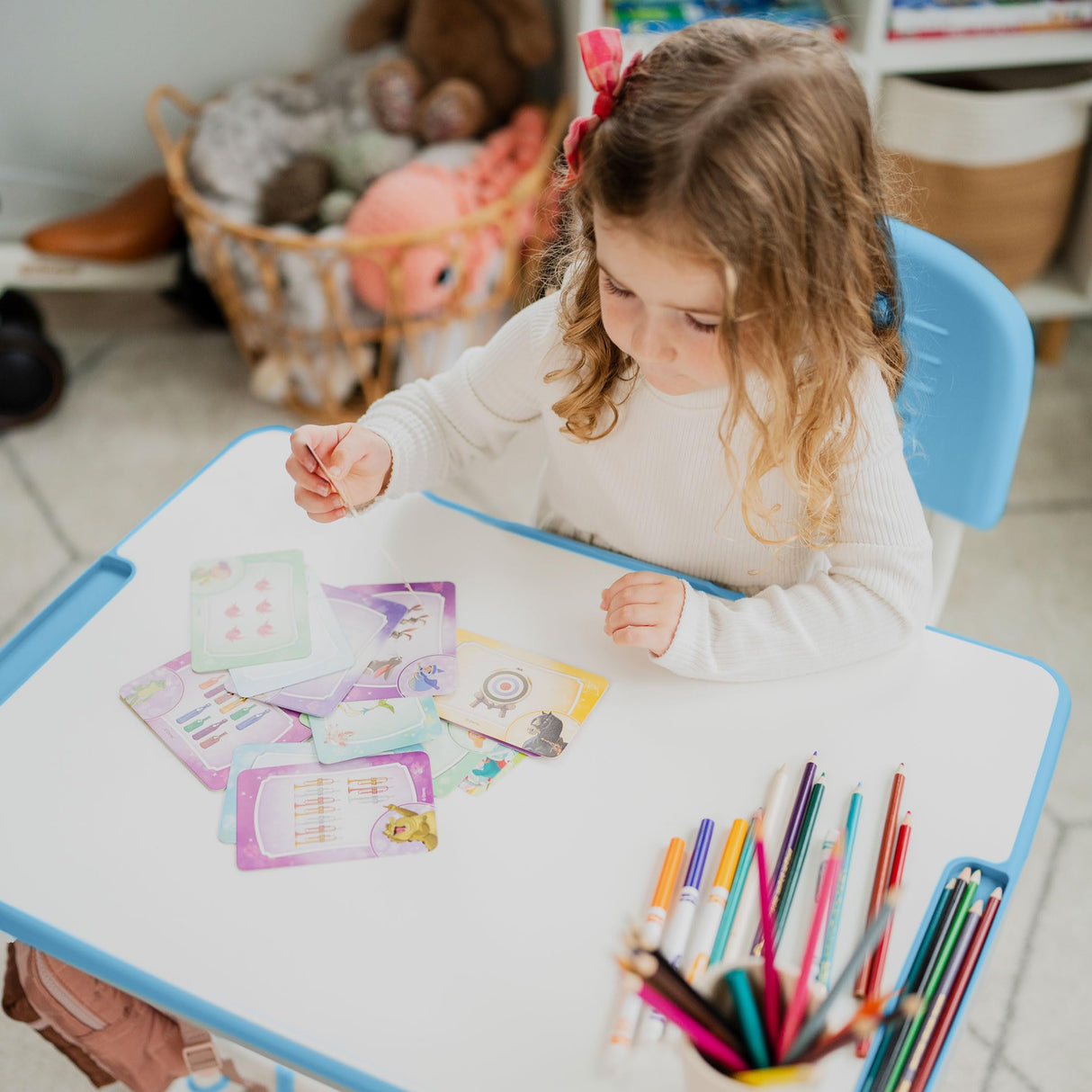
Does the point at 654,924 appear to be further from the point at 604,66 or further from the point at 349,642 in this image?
the point at 604,66

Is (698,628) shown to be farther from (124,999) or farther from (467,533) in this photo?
(124,999)

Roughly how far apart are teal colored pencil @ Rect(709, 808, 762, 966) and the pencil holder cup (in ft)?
0.28

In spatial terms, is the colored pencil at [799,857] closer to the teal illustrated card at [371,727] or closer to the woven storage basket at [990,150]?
the teal illustrated card at [371,727]

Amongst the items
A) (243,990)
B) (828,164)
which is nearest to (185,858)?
(243,990)

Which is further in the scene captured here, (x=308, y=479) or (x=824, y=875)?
(x=308, y=479)

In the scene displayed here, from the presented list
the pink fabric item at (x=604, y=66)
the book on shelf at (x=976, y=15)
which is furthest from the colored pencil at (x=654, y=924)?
the book on shelf at (x=976, y=15)

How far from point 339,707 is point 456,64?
1.52 meters

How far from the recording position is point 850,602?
75 cm

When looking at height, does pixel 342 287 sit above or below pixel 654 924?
below

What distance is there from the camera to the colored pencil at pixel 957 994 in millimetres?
538

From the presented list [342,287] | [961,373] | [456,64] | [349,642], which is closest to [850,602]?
[961,373]

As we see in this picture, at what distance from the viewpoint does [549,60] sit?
203 cm

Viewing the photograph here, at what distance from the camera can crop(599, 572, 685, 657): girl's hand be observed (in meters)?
0.73

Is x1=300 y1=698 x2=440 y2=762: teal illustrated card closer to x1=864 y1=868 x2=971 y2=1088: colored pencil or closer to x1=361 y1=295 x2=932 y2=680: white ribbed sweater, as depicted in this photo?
x1=361 y1=295 x2=932 y2=680: white ribbed sweater
